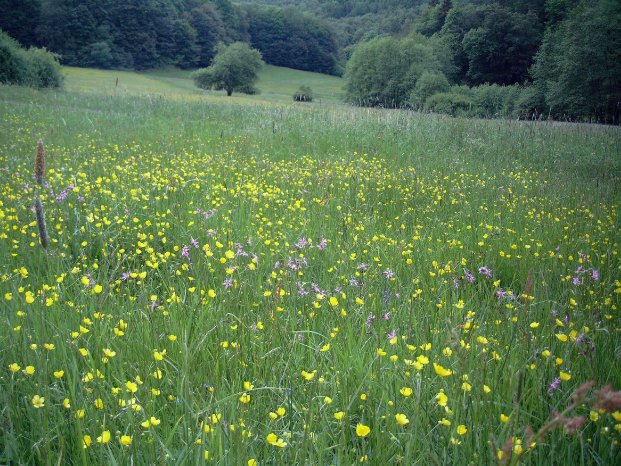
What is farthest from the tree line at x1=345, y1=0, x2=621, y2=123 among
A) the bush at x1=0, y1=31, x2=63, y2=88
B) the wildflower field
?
the bush at x1=0, y1=31, x2=63, y2=88

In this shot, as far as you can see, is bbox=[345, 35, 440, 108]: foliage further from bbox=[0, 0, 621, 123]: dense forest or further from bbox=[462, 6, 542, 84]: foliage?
bbox=[462, 6, 542, 84]: foliage

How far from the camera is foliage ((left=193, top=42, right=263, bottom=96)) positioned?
53719 mm

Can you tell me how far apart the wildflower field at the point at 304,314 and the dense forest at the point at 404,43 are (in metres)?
11.3

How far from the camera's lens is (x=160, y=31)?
6481 cm

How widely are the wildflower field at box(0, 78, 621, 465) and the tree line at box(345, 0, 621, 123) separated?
29.6ft

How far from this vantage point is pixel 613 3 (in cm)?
2056

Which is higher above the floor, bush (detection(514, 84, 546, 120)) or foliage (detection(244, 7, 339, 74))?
foliage (detection(244, 7, 339, 74))

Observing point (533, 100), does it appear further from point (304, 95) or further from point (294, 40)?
point (294, 40)

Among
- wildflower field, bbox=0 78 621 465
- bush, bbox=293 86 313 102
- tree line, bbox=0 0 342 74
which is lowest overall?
wildflower field, bbox=0 78 621 465

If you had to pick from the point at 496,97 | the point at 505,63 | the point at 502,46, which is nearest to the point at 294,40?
the point at 502,46

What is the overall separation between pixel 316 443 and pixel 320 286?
61.4 inches

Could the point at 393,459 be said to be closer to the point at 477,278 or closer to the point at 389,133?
the point at 477,278

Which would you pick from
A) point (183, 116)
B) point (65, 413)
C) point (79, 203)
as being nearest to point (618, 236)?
point (65, 413)

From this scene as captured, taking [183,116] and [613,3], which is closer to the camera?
[183,116]
